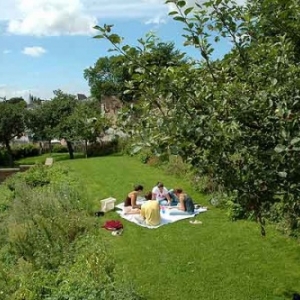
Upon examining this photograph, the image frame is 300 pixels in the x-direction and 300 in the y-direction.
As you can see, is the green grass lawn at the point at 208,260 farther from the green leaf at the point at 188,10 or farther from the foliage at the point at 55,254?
the green leaf at the point at 188,10

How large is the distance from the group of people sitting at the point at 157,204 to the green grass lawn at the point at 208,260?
0.42 metres

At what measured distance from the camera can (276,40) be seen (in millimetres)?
3396

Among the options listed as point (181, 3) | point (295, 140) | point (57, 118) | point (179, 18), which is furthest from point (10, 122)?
point (295, 140)

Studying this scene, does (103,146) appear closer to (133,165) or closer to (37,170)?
(133,165)

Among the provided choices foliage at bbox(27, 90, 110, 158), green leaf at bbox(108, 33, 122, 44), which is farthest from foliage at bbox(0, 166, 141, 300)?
foliage at bbox(27, 90, 110, 158)

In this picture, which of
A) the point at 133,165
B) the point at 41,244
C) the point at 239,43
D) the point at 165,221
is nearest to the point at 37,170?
the point at 133,165

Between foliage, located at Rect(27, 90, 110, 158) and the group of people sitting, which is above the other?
foliage, located at Rect(27, 90, 110, 158)

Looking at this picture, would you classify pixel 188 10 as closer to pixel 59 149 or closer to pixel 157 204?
pixel 157 204

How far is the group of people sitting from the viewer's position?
13.2 m

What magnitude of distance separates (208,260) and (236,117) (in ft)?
24.7

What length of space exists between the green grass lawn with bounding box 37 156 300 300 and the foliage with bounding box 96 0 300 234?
5.59 meters

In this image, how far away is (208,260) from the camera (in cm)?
998

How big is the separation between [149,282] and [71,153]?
31.1 metres

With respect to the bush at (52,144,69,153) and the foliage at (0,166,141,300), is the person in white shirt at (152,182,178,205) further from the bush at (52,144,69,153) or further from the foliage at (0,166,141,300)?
the bush at (52,144,69,153)
